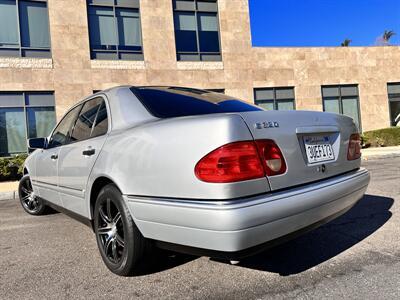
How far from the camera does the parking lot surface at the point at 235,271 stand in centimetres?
254

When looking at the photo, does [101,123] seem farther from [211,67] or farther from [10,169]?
[211,67]

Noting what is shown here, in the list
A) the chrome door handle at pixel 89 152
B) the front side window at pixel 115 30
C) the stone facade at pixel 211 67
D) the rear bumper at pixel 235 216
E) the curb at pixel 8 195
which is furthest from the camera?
the front side window at pixel 115 30

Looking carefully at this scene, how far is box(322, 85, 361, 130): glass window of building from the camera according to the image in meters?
18.2

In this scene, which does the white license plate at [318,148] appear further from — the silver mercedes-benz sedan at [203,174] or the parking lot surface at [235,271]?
→ the parking lot surface at [235,271]

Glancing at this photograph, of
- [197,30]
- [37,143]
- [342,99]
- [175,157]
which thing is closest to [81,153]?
[175,157]

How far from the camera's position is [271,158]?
2311 mm

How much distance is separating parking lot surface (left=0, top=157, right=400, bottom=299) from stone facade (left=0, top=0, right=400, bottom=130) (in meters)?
11.2

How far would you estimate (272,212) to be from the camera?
2178 millimetres

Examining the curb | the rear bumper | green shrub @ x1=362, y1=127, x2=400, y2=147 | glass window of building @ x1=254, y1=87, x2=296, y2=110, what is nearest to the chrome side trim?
the rear bumper

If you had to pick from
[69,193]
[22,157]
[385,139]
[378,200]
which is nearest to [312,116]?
[69,193]

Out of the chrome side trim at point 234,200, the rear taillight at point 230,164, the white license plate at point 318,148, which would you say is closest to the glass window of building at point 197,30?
the white license plate at point 318,148

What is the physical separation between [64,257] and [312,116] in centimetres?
265

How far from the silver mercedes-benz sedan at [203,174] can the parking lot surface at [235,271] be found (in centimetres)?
26

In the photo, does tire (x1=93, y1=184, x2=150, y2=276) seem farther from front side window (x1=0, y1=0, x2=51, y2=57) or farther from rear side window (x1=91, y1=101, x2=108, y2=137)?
front side window (x1=0, y1=0, x2=51, y2=57)
